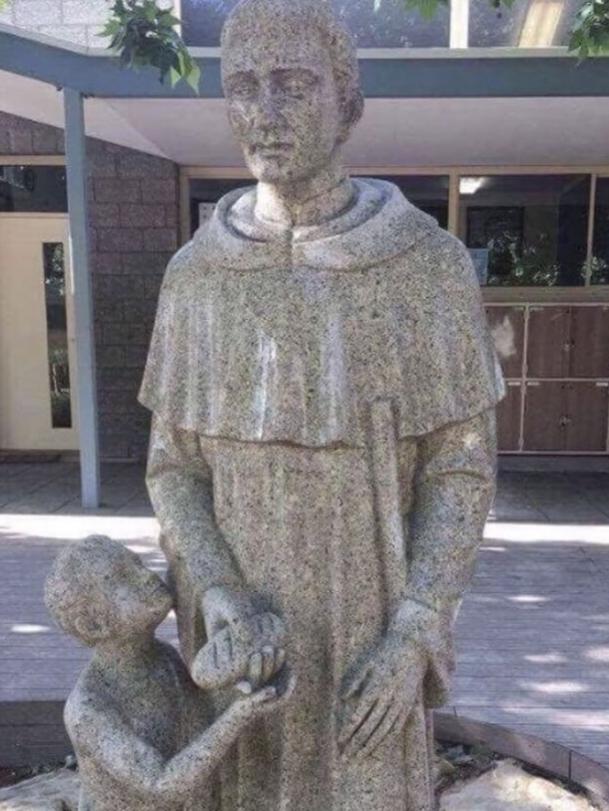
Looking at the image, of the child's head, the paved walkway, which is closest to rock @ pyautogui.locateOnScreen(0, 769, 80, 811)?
the paved walkway

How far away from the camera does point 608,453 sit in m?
9.04

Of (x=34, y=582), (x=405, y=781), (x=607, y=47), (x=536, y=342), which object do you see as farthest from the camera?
(x=536, y=342)

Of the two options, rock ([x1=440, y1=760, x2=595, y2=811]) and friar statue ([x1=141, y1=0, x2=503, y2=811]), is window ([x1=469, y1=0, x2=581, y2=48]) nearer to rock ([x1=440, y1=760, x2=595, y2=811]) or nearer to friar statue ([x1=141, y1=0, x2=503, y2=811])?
rock ([x1=440, y1=760, x2=595, y2=811])

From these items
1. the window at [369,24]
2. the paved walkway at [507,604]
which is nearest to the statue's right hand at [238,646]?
the paved walkway at [507,604]

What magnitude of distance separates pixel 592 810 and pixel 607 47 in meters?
3.50

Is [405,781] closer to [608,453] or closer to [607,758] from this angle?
[607,758]

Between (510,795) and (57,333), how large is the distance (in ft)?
23.7

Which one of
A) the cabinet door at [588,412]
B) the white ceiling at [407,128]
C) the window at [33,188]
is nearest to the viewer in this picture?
the white ceiling at [407,128]

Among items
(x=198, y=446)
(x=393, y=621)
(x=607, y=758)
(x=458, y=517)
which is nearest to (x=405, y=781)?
(x=393, y=621)

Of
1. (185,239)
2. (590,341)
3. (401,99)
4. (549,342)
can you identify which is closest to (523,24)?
(401,99)

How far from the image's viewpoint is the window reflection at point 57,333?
29.7ft

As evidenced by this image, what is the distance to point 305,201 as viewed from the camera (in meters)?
1.58

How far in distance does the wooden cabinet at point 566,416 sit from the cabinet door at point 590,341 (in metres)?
0.15

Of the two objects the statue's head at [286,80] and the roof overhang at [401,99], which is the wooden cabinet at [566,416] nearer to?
the roof overhang at [401,99]
